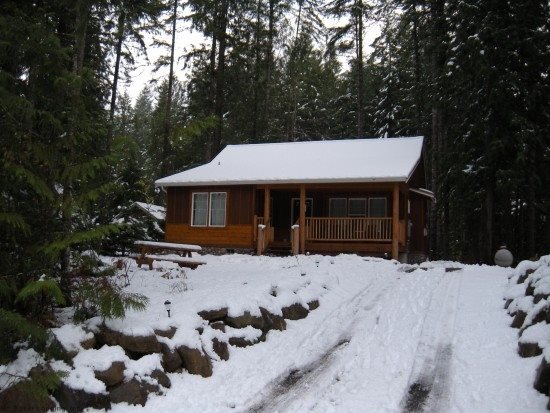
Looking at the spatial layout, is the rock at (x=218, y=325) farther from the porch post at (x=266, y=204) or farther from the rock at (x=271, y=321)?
the porch post at (x=266, y=204)

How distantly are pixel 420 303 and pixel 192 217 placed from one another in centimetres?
1150

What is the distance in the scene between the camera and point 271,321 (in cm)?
720

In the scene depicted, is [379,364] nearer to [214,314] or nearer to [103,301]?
[214,314]

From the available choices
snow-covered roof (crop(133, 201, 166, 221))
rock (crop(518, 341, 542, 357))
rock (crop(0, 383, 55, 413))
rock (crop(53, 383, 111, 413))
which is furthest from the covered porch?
rock (crop(0, 383, 55, 413))

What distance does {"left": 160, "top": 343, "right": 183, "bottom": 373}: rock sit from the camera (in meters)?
5.32

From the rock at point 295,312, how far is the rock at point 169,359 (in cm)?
257

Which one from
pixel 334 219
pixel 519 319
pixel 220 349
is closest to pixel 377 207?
pixel 334 219

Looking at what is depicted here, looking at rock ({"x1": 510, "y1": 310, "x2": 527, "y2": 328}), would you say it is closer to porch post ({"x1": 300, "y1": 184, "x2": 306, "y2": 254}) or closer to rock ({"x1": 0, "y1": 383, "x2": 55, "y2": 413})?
rock ({"x1": 0, "y1": 383, "x2": 55, "y2": 413})

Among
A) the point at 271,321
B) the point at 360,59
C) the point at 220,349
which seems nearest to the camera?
the point at 220,349

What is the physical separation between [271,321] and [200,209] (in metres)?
11.9

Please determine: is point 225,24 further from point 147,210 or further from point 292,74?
point 147,210

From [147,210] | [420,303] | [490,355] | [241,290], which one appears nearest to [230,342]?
[241,290]

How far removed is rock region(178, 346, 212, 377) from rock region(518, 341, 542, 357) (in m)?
3.66

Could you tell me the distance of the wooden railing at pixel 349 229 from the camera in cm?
1639
